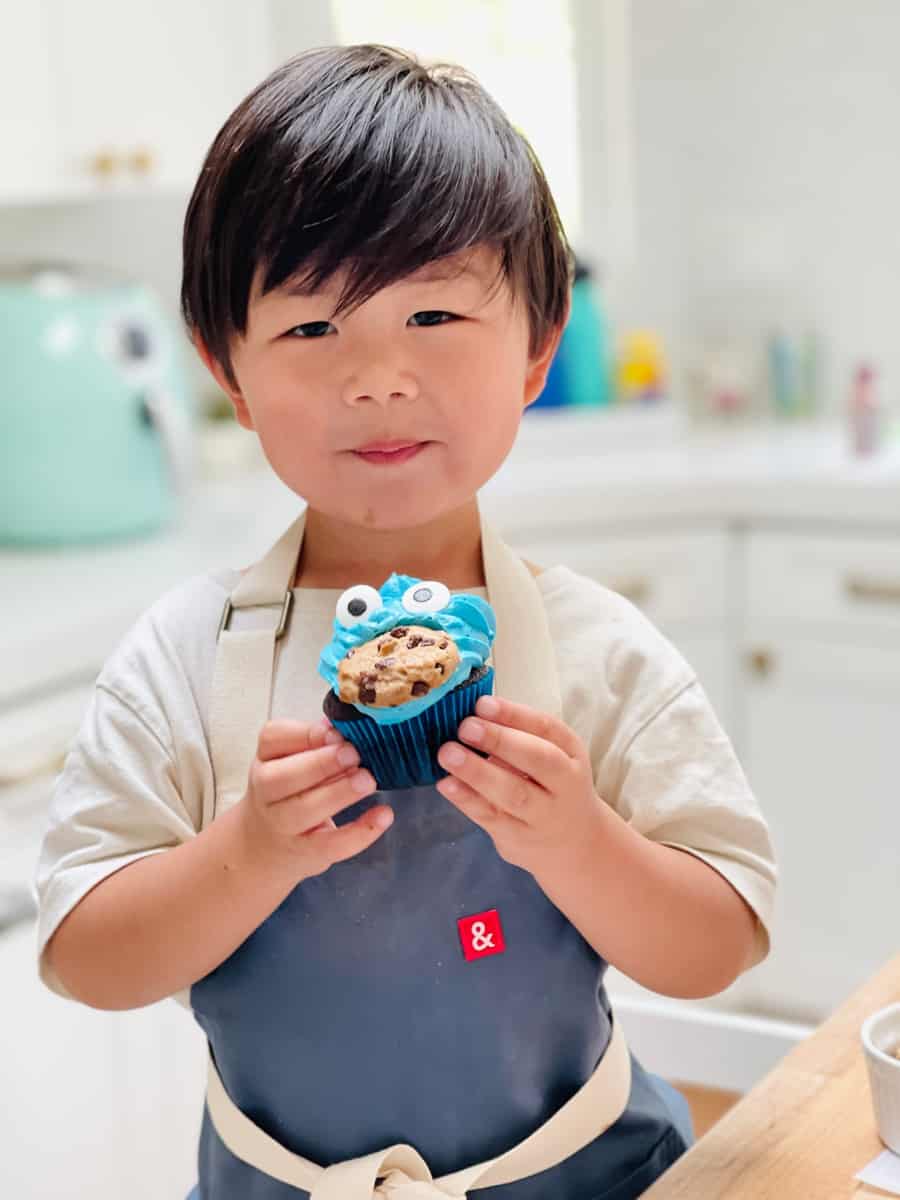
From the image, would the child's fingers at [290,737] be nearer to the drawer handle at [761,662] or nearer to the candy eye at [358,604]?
the candy eye at [358,604]

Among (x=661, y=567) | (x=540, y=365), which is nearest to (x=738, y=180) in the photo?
(x=661, y=567)

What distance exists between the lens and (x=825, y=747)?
257 centimetres

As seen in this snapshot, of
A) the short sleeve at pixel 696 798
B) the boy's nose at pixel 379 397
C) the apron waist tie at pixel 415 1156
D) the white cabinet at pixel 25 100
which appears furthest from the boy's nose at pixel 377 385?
the white cabinet at pixel 25 100

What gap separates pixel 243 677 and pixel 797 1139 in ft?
1.13

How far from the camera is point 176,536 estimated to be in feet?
7.30

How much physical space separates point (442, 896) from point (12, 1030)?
0.74 metres

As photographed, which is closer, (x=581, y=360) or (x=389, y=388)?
(x=389, y=388)

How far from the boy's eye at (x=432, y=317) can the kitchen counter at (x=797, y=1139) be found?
40 centimetres

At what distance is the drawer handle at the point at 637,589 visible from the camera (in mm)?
2529

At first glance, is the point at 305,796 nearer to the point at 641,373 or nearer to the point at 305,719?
the point at 305,719

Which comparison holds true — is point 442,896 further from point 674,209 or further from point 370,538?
point 674,209

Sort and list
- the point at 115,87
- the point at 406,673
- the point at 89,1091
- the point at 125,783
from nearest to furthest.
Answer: the point at 406,673 < the point at 125,783 < the point at 89,1091 < the point at 115,87

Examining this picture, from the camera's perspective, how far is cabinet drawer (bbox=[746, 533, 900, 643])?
243 centimetres

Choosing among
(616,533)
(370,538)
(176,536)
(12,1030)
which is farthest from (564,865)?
(616,533)
